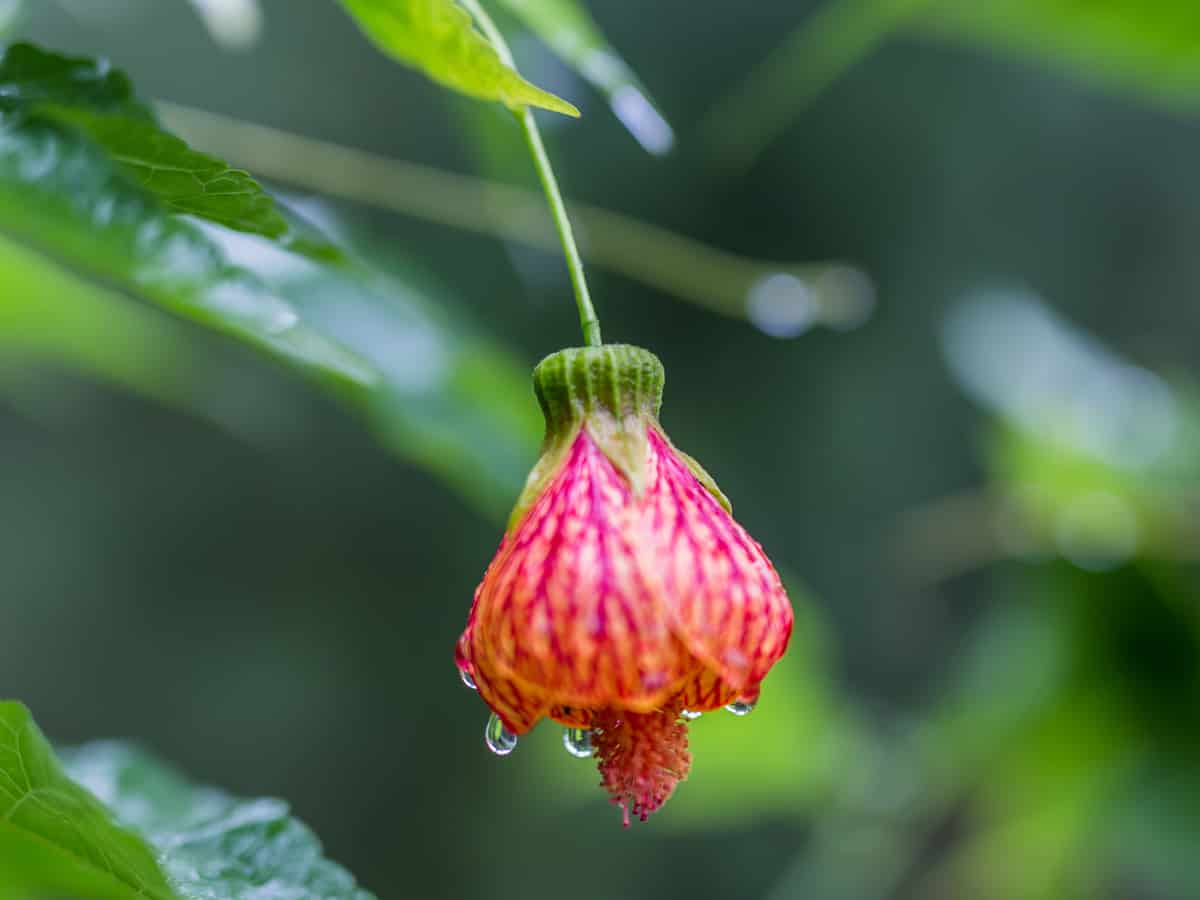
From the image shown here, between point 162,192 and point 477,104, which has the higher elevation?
point 477,104

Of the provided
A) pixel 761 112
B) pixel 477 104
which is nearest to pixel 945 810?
pixel 477 104

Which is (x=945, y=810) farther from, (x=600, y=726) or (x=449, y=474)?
(x=600, y=726)

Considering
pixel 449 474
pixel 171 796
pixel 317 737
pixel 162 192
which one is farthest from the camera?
pixel 317 737

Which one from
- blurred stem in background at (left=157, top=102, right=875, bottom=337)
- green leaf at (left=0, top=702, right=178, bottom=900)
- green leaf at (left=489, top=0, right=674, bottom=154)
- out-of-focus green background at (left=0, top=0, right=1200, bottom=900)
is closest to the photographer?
green leaf at (left=0, top=702, right=178, bottom=900)

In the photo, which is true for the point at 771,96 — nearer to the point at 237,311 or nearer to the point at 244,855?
the point at 237,311

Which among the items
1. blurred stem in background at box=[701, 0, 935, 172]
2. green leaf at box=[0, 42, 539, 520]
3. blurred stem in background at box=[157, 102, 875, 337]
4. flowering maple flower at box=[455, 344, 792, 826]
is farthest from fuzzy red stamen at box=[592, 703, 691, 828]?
blurred stem in background at box=[701, 0, 935, 172]

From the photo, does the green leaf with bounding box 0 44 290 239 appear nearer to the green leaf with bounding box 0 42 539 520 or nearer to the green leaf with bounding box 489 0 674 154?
the green leaf with bounding box 0 42 539 520

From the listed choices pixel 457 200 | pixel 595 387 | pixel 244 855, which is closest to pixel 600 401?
pixel 595 387
